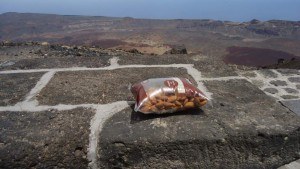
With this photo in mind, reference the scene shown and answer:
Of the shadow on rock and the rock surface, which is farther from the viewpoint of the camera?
the shadow on rock

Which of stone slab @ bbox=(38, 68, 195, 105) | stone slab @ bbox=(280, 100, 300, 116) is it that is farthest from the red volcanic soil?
stone slab @ bbox=(38, 68, 195, 105)

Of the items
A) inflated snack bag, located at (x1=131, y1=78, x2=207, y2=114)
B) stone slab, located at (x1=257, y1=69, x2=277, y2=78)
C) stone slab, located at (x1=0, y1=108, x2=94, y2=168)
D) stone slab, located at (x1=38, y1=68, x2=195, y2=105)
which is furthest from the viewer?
stone slab, located at (x1=257, y1=69, x2=277, y2=78)

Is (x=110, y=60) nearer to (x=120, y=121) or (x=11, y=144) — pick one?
(x=120, y=121)

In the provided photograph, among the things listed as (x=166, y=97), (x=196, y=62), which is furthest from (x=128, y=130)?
(x=196, y=62)

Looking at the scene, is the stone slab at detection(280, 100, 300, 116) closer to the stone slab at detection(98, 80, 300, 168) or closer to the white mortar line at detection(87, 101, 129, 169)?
the stone slab at detection(98, 80, 300, 168)

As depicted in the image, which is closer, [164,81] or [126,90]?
[164,81]

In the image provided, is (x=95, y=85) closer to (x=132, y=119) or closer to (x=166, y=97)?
(x=132, y=119)

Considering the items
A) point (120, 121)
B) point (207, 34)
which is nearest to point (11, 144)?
point (120, 121)
